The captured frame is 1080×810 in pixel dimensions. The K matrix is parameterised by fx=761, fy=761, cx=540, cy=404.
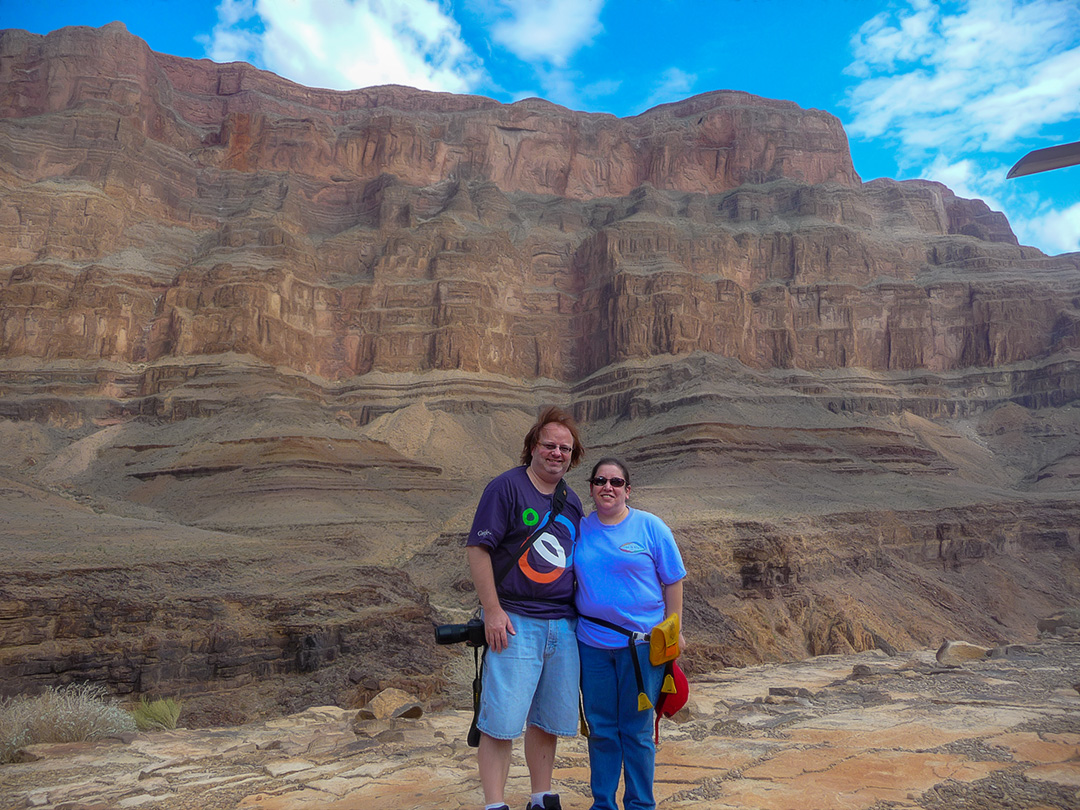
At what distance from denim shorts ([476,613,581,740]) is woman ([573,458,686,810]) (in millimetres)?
105

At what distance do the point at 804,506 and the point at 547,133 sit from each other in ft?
272

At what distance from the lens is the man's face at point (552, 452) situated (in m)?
4.61

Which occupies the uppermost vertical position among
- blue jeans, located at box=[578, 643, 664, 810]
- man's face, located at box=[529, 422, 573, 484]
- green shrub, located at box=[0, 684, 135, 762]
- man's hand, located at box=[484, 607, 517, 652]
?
man's face, located at box=[529, 422, 573, 484]

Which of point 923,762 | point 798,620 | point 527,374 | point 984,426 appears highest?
point 527,374

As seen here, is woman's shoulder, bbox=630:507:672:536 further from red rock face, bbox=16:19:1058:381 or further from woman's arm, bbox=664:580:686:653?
red rock face, bbox=16:19:1058:381

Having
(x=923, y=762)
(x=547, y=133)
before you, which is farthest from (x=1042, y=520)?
(x=547, y=133)

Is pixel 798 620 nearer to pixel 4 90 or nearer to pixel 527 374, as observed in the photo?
pixel 527 374

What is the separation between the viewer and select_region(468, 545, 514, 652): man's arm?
4.31m

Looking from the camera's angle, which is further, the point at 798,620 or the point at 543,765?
the point at 798,620

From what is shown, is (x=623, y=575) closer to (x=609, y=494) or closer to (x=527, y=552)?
(x=609, y=494)

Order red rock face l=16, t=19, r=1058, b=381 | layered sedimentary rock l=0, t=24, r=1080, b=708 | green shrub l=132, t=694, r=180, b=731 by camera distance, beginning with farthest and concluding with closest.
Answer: red rock face l=16, t=19, r=1058, b=381
layered sedimentary rock l=0, t=24, r=1080, b=708
green shrub l=132, t=694, r=180, b=731

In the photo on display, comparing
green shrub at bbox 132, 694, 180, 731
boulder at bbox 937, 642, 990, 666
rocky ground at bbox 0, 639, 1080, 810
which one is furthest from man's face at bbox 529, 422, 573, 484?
boulder at bbox 937, 642, 990, 666

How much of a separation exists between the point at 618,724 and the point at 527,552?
3.75 ft

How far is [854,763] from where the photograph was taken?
538 centimetres
